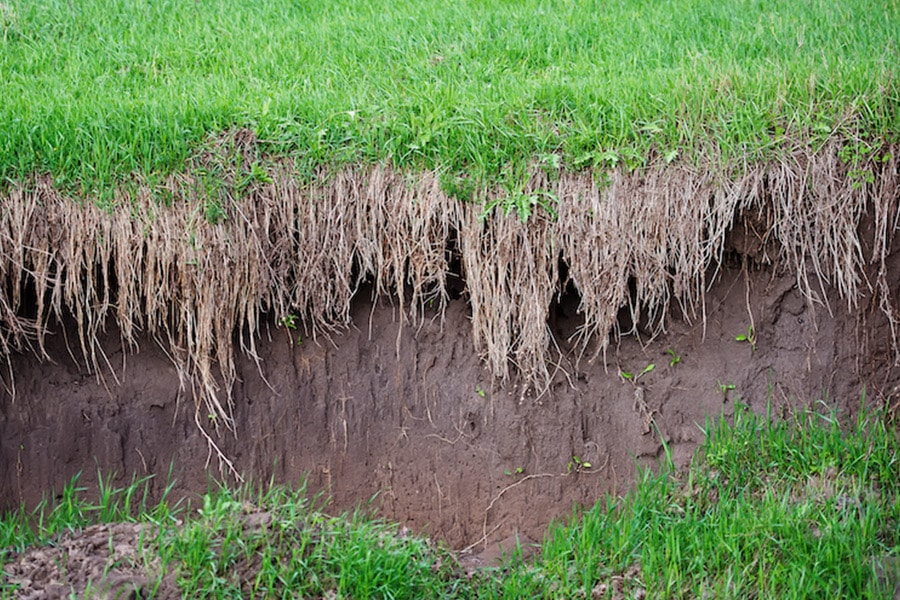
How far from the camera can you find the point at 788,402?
4.11 m

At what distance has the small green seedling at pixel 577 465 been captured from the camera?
4250 mm

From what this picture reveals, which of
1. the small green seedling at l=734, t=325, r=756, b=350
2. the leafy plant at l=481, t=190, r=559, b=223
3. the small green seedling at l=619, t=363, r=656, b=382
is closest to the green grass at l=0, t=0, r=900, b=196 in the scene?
the leafy plant at l=481, t=190, r=559, b=223

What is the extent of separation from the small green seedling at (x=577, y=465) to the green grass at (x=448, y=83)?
137cm

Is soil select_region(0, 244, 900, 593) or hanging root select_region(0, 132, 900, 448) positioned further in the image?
soil select_region(0, 244, 900, 593)

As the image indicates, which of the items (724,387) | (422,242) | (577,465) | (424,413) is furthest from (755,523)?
(422,242)

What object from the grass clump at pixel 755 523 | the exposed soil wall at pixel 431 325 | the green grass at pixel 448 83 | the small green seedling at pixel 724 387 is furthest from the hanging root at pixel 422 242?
the grass clump at pixel 755 523

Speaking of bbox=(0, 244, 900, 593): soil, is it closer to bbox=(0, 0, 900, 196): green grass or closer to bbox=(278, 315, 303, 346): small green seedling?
bbox=(278, 315, 303, 346): small green seedling

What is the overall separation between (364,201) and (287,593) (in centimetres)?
176

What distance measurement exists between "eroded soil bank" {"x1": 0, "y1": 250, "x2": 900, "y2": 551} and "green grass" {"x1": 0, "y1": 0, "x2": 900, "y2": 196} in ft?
2.43

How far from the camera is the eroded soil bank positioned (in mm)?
4207

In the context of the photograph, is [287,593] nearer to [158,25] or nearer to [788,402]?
[788,402]

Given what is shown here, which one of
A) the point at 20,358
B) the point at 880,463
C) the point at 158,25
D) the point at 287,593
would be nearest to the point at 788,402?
the point at 880,463

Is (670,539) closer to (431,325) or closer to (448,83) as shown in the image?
(431,325)

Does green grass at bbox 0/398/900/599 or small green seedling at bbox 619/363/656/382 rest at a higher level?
small green seedling at bbox 619/363/656/382
